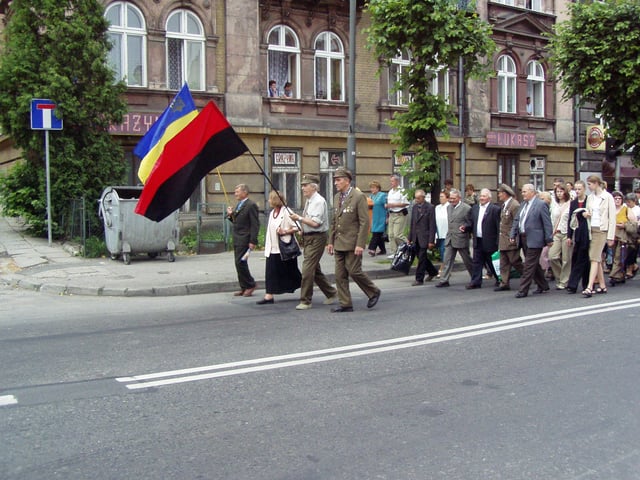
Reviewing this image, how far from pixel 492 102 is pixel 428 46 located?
1248 cm

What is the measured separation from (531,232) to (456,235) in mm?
1691

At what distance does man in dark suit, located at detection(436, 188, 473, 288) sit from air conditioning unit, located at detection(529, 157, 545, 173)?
651 inches

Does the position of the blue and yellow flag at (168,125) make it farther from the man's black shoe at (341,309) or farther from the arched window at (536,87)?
the arched window at (536,87)

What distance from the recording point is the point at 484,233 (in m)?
12.5

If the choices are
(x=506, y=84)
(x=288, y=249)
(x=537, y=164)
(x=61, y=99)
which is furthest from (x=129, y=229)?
(x=537, y=164)

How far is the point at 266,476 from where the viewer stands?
4.17 m

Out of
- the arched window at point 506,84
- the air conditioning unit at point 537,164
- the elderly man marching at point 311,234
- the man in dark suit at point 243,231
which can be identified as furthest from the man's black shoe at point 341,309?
the air conditioning unit at point 537,164

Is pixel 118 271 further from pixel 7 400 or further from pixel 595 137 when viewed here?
pixel 595 137

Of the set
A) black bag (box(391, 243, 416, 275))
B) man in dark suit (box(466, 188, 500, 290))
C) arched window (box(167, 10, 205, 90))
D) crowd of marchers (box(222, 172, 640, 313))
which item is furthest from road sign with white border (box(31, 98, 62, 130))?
man in dark suit (box(466, 188, 500, 290))

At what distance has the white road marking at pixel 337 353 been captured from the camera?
6.24 metres

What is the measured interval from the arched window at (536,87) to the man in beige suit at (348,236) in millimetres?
20805

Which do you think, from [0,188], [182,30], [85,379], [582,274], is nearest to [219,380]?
[85,379]

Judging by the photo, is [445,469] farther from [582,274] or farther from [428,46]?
[428,46]

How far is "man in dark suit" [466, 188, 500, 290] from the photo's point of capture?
12.4 metres
